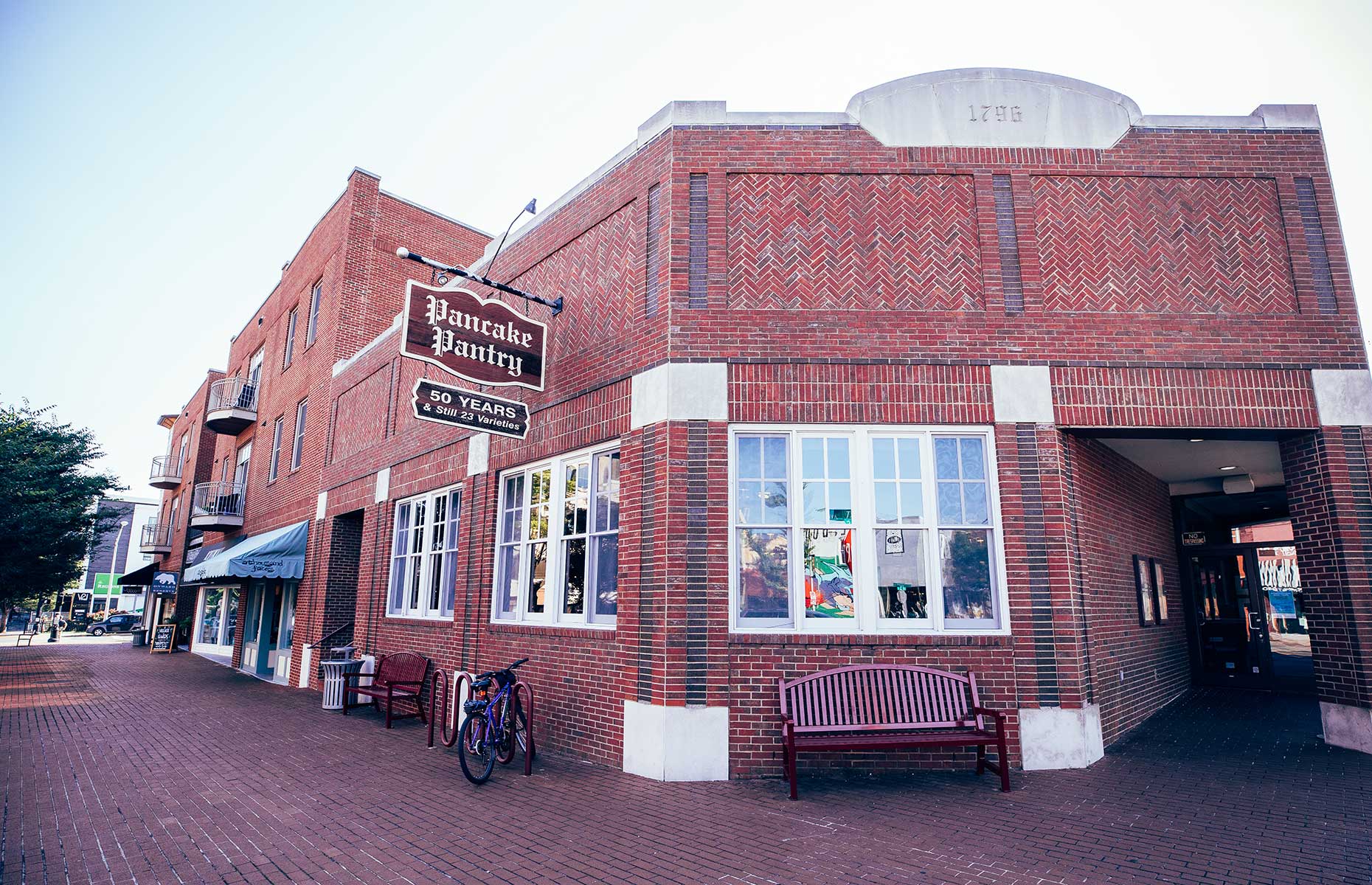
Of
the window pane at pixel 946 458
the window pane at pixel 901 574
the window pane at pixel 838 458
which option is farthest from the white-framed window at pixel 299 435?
the window pane at pixel 946 458

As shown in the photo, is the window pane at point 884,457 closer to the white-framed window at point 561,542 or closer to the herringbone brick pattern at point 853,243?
the herringbone brick pattern at point 853,243

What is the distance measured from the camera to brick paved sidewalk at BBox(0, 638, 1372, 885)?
4.59m

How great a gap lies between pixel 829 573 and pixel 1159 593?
700cm

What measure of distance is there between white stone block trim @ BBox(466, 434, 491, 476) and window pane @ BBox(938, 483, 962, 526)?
243 inches

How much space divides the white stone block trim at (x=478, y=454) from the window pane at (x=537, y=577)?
1.69 metres

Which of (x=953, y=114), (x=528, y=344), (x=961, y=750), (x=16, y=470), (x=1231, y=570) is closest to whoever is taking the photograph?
(x=961, y=750)

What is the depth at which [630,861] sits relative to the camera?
15.7ft

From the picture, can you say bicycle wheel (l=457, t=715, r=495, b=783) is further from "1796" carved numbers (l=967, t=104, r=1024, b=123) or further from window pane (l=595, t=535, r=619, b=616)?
"1796" carved numbers (l=967, t=104, r=1024, b=123)

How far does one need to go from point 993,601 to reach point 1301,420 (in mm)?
3982

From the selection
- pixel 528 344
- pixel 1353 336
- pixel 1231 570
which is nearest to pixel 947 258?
pixel 1353 336

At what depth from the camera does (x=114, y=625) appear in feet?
157

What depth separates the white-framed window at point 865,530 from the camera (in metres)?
7.35

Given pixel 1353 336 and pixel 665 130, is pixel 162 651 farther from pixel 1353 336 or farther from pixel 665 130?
pixel 1353 336

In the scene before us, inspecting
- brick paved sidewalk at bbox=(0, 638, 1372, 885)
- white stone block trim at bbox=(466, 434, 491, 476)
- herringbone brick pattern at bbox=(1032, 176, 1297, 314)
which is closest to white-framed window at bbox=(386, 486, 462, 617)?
white stone block trim at bbox=(466, 434, 491, 476)
